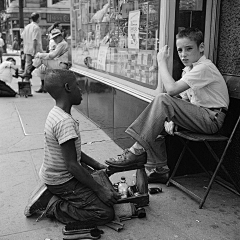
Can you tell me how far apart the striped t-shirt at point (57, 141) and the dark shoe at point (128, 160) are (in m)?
0.34

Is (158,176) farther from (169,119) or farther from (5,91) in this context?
(5,91)

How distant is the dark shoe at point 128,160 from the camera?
3.03 meters

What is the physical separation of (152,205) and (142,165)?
391 mm

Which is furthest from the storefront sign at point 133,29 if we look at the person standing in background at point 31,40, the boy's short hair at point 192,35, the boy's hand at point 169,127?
the person standing in background at point 31,40

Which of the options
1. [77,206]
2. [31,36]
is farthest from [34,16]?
[77,206]

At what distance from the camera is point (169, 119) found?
3.02m

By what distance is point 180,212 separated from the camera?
3.03 metres

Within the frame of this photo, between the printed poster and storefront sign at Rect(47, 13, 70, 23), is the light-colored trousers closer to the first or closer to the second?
the printed poster

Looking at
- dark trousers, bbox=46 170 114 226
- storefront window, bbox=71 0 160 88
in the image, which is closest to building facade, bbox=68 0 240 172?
storefront window, bbox=71 0 160 88

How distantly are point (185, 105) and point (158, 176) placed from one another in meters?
0.90

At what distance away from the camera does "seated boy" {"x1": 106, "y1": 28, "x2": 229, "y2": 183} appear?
3.00m

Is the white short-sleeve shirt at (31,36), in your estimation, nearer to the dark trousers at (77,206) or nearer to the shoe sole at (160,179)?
the shoe sole at (160,179)

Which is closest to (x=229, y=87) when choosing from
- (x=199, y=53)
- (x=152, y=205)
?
(x=199, y=53)

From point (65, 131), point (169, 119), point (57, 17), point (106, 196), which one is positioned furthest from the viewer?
point (57, 17)
